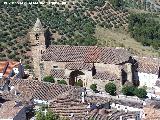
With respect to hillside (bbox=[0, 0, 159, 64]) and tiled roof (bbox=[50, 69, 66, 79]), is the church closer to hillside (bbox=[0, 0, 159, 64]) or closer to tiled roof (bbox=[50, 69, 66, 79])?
tiled roof (bbox=[50, 69, 66, 79])

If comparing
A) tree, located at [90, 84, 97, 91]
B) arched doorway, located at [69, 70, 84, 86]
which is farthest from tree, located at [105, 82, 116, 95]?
arched doorway, located at [69, 70, 84, 86]

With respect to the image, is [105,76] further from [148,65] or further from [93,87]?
[148,65]

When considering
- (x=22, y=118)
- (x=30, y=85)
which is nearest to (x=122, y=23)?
(x=30, y=85)

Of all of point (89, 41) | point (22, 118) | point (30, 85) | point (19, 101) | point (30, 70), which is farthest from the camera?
point (89, 41)

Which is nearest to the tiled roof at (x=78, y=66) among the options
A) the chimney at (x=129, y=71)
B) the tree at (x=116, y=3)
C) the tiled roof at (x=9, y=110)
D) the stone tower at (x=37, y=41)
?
the stone tower at (x=37, y=41)

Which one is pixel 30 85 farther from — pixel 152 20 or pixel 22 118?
pixel 152 20

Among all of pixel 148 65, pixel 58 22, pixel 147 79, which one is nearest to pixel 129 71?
pixel 147 79
